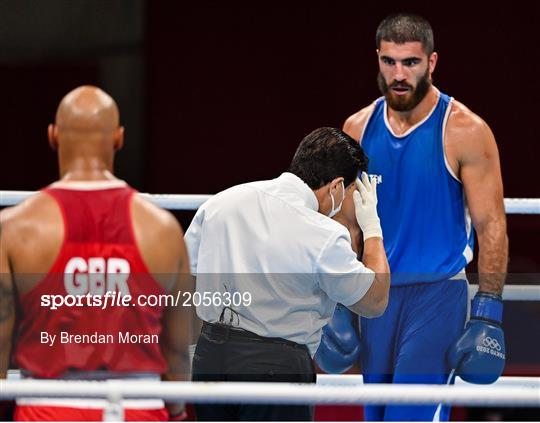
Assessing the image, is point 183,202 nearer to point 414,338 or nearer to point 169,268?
point 414,338

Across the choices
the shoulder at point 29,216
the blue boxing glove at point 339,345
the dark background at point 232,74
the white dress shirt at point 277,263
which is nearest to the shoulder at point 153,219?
the shoulder at point 29,216

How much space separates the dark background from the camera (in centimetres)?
536

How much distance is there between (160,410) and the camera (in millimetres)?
1874

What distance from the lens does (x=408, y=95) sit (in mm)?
2916

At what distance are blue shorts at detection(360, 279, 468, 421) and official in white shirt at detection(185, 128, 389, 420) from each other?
450 mm

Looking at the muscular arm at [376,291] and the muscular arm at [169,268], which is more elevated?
the muscular arm at [169,268]

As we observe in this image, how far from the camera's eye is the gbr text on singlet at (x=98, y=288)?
1.83 meters

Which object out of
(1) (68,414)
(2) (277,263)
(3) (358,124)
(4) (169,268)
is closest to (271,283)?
(2) (277,263)

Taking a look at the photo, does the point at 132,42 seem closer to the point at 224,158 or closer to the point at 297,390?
the point at 224,158

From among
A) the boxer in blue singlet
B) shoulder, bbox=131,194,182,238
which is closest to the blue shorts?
the boxer in blue singlet

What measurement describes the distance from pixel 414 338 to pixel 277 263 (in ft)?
2.09

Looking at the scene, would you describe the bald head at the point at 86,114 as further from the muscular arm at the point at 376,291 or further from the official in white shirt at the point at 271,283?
the muscular arm at the point at 376,291

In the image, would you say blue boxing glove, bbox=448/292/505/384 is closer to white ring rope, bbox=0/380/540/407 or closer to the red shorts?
white ring rope, bbox=0/380/540/407

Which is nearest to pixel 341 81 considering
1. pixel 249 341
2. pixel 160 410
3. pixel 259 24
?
pixel 259 24
